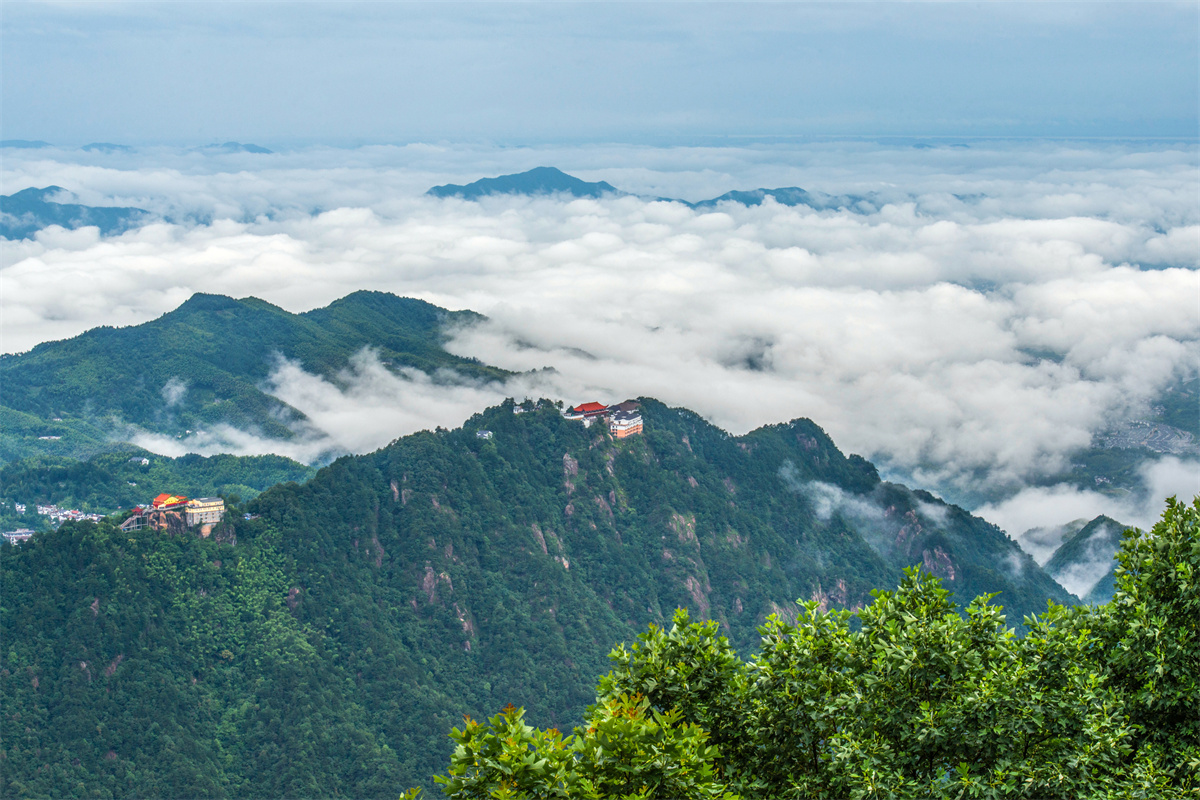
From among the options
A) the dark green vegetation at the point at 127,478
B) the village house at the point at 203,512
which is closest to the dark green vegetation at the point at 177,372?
the dark green vegetation at the point at 127,478

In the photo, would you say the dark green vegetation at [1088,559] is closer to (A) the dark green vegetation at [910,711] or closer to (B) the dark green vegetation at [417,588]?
(B) the dark green vegetation at [417,588]

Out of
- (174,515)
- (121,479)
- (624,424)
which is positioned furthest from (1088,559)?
(121,479)

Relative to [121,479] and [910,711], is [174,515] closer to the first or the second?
[121,479]

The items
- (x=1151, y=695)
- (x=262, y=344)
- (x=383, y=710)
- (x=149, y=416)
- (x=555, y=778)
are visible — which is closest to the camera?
(x=555, y=778)

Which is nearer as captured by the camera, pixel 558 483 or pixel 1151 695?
pixel 1151 695

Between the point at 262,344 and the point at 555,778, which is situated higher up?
the point at 555,778

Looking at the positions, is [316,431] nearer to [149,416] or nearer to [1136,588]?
[149,416]

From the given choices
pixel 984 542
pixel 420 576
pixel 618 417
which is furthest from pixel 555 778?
pixel 984 542
